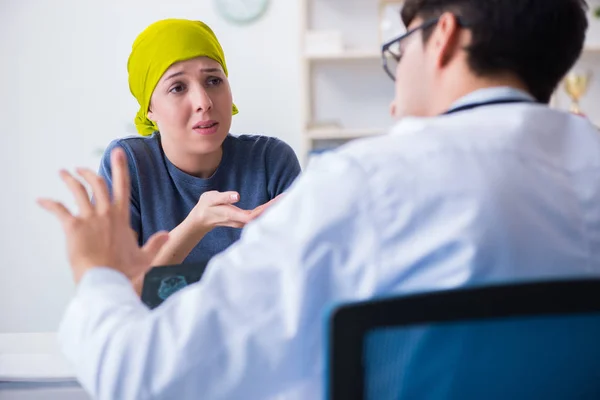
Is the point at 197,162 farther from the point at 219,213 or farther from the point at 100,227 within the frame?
A: the point at 100,227

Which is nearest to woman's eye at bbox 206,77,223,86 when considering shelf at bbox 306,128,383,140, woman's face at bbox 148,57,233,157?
woman's face at bbox 148,57,233,157

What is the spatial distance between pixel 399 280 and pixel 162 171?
1345mm

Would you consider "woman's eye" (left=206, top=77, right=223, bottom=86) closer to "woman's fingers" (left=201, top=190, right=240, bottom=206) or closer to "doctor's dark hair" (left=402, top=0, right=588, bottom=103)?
"woman's fingers" (left=201, top=190, right=240, bottom=206)

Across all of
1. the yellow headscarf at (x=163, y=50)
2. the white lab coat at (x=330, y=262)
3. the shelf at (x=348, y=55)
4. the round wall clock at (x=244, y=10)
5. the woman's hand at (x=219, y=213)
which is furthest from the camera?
the round wall clock at (x=244, y=10)

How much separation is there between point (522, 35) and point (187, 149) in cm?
118

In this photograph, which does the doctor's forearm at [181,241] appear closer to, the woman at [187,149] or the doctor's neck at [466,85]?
the woman at [187,149]

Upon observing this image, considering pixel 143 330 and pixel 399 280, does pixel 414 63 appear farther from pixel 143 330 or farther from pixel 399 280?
pixel 143 330

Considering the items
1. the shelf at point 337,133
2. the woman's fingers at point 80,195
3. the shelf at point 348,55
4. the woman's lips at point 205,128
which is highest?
the woman's fingers at point 80,195

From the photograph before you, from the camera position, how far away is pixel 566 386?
55cm

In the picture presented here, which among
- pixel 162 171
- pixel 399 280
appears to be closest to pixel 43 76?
pixel 162 171

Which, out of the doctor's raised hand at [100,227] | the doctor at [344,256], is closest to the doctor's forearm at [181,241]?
the doctor's raised hand at [100,227]

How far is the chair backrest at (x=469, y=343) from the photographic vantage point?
49 centimetres

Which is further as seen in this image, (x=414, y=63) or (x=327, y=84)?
(x=327, y=84)

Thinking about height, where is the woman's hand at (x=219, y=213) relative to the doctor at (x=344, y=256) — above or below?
below
